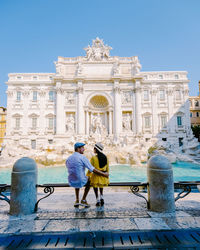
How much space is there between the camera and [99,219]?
2557 millimetres

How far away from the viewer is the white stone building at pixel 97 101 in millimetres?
22156

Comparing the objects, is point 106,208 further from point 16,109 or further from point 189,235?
point 16,109

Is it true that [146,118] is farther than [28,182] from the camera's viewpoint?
Yes

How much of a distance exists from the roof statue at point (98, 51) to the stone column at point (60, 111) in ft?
23.9

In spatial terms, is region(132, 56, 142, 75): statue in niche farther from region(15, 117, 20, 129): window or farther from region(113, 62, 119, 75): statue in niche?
region(15, 117, 20, 129): window

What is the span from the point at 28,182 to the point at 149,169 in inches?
97.0

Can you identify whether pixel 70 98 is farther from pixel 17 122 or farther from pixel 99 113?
pixel 17 122

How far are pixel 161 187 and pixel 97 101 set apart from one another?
22.0 meters

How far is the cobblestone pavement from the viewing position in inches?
89.4

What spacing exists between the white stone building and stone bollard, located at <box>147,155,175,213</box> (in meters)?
18.4

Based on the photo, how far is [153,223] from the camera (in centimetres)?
238

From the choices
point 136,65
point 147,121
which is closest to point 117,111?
point 147,121

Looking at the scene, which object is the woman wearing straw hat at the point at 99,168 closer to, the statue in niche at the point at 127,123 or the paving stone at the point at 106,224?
the paving stone at the point at 106,224

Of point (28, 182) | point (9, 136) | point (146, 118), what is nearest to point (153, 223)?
point (28, 182)
